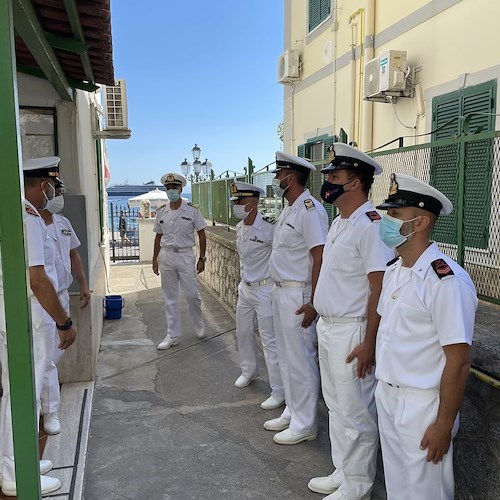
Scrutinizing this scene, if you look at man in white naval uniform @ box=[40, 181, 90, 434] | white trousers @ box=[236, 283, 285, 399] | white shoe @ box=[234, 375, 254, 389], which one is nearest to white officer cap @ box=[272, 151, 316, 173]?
white trousers @ box=[236, 283, 285, 399]

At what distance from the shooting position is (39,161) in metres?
3.28

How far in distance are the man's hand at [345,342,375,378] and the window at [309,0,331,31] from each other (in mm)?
6703

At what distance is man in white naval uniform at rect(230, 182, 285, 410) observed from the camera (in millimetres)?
4254

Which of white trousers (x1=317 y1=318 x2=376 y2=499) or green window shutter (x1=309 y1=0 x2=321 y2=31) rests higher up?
green window shutter (x1=309 y1=0 x2=321 y2=31)

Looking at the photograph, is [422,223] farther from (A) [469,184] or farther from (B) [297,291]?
(B) [297,291]

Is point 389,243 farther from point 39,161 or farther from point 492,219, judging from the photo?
point 39,161

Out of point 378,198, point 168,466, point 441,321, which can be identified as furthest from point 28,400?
point 378,198

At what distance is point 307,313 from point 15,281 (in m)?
2.17

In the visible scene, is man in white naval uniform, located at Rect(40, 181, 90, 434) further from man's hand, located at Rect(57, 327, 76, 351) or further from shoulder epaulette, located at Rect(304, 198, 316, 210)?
shoulder epaulette, located at Rect(304, 198, 316, 210)

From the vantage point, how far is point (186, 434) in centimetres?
377

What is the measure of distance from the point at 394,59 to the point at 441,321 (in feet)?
15.7

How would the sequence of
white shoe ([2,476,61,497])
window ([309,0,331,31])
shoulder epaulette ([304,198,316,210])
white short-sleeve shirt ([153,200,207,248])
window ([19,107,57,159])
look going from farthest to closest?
1. window ([309,0,331,31])
2. white short-sleeve shirt ([153,200,207,248])
3. window ([19,107,57,159])
4. shoulder epaulette ([304,198,316,210])
5. white shoe ([2,476,61,497])

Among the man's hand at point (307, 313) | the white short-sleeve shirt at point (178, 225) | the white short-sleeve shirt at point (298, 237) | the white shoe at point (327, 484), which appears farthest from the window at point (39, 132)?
the white shoe at point (327, 484)

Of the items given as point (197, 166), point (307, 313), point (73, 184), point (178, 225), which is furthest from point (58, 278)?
point (197, 166)
